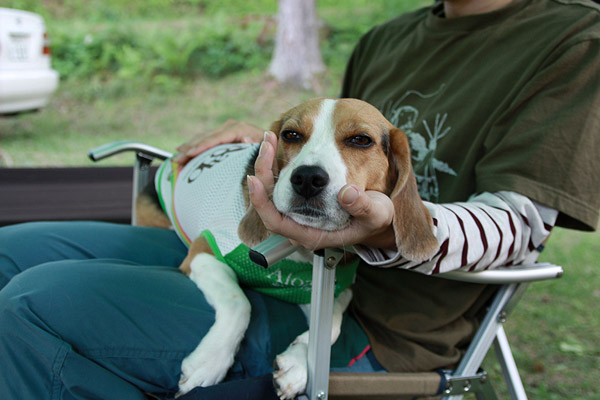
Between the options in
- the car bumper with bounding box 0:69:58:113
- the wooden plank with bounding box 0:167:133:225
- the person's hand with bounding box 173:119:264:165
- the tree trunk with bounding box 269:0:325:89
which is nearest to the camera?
the person's hand with bounding box 173:119:264:165

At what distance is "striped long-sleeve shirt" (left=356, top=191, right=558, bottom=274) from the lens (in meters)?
1.27

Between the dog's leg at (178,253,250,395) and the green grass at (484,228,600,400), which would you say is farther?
the green grass at (484,228,600,400)

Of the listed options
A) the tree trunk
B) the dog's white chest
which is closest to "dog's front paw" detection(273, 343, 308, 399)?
the dog's white chest

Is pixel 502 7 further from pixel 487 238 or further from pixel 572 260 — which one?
pixel 572 260

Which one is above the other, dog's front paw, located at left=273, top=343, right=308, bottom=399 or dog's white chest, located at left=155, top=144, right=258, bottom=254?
dog's white chest, located at left=155, top=144, right=258, bottom=254

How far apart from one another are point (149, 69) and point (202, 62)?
859mm

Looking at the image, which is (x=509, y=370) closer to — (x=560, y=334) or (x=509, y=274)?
(x=509, y=274)

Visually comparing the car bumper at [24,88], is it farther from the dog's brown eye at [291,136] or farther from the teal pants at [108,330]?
the dog's brown eye at [291,136]

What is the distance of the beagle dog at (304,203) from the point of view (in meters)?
1.15

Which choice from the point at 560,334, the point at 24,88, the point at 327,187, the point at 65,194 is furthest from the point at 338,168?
the point at 24,88

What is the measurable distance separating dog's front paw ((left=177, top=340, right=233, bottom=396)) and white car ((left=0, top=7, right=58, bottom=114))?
520 centimetres

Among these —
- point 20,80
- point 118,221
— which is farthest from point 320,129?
point 20,80

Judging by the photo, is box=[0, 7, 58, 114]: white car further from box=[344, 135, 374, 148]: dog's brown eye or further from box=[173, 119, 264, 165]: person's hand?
box=[344, 135, 374, 148]: dog's brown eye

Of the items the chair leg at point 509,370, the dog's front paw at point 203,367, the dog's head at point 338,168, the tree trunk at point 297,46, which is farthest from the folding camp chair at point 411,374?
the tree trunk at point 297,46
